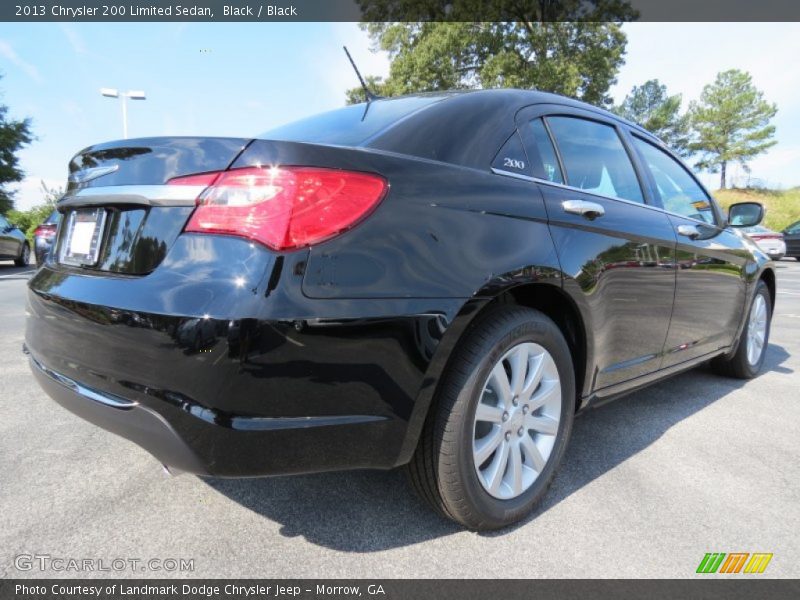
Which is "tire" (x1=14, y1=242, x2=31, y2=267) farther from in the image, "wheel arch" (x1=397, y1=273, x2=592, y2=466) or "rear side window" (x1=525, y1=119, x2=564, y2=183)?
"wheel arch" (x1=397, y1=273, x2=592, y2=466)

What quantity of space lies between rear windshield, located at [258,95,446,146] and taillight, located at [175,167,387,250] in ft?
1.25

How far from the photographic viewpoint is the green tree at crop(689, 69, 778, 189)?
136 feet

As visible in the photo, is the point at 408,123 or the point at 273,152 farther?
the point at 408,123

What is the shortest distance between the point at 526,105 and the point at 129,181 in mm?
1494

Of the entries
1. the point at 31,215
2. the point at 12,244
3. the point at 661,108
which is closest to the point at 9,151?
the point at 31,215

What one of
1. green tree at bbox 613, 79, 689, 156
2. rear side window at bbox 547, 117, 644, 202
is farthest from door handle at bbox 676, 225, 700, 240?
green tree at bbox 613, 79, 689, 156

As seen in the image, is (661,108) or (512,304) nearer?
(512,304)

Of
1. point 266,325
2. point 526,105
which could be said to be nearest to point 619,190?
point 526,105

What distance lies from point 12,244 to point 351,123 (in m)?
14.3

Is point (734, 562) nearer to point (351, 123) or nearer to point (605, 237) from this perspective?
point (605, 237)

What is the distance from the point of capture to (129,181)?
62.5 inches

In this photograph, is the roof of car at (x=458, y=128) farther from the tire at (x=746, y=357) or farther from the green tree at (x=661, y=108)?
the green tree at (x=661, y=108)

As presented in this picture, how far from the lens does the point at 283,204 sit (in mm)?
1365

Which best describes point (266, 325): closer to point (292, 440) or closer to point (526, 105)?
point (292, 440)
